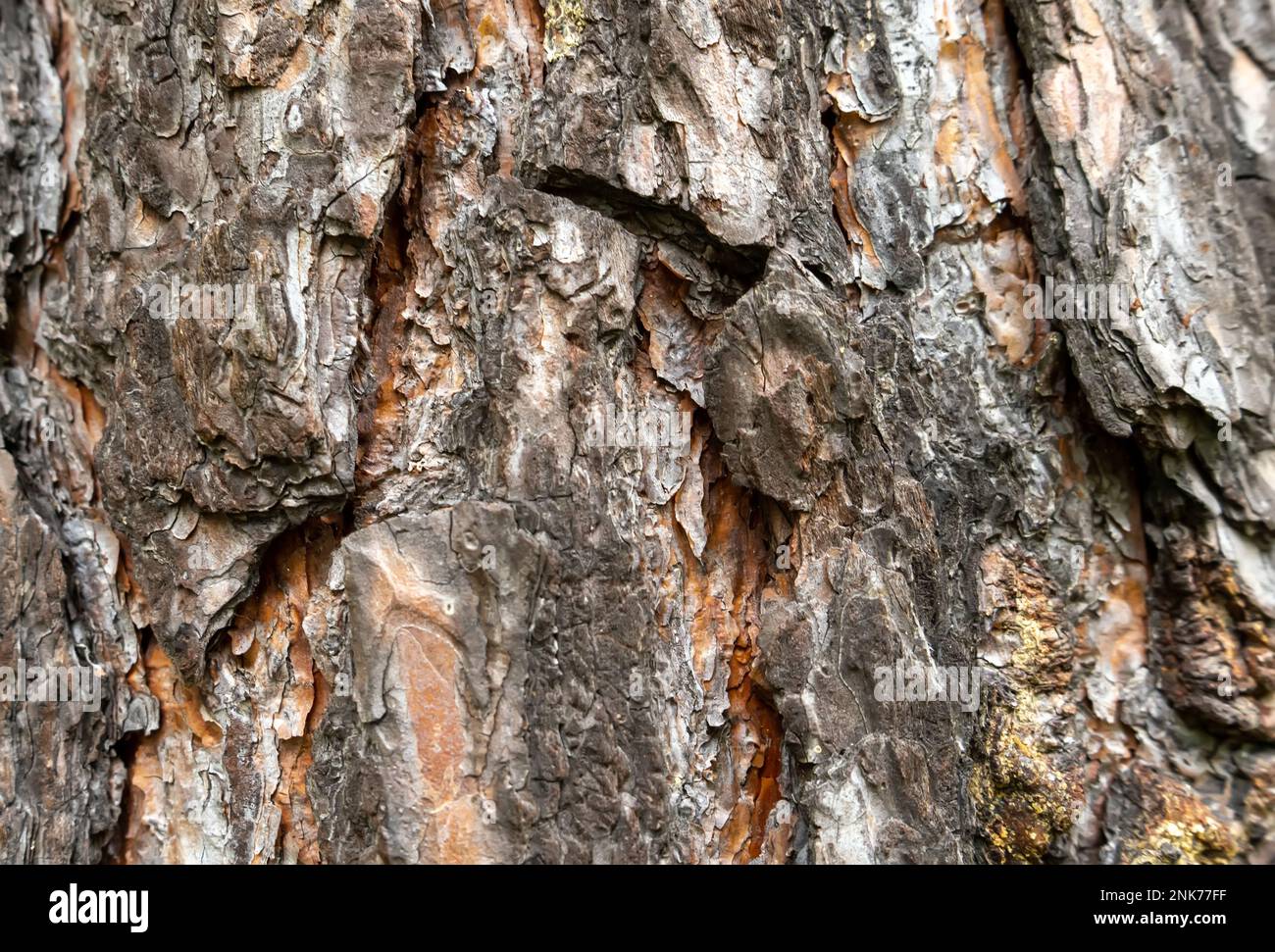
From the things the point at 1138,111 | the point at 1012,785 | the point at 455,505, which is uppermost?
the point at 1138,111

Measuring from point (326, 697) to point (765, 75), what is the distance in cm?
341

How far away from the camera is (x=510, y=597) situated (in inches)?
130

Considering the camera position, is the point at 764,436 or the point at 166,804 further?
the point at 166,804

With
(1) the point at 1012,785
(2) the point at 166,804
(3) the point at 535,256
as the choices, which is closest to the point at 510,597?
(3) the point at 535,256

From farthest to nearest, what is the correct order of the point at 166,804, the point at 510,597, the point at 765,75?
the point at 166,804
the point at 765,75
the point at 510,597

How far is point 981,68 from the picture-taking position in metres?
3.89

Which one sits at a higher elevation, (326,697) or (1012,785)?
(326,697)

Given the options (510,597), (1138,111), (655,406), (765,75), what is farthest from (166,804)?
(1138,111)

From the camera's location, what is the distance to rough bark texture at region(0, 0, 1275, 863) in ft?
11.1

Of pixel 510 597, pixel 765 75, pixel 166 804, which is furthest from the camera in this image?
pixel 166 804

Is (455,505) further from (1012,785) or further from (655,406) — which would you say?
(1012,785)

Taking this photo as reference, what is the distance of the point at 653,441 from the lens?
3592 millimetres

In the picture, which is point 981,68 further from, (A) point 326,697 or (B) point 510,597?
(A) point 326,697

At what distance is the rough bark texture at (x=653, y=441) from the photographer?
133 inches
